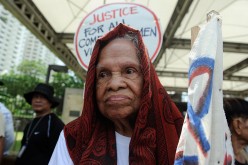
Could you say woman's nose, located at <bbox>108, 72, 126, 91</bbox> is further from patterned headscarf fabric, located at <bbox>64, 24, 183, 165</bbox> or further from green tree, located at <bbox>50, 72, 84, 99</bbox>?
green tree, located at <bbox>50, 72, 84, 99</bbox>

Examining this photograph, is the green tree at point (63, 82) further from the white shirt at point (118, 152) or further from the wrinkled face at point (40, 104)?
the white shirt at point (118, 152)

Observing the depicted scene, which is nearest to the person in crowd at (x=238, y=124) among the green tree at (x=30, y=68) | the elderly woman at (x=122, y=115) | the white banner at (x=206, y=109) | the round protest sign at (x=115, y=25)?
the round protest sign at (x=115, y=25)

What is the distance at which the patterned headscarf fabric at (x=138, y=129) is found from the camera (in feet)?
3.26

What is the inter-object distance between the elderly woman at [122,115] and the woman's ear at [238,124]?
40.3 inches

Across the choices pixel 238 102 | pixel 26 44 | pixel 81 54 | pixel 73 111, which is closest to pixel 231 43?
pixel 73 111

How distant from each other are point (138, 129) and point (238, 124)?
121 centimetres

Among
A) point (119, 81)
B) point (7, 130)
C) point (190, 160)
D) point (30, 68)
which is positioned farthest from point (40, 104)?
point (30, 68)

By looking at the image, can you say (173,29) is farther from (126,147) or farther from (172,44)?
(126,147)

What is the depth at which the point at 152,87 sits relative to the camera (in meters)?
1.08

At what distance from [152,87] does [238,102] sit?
1173mm

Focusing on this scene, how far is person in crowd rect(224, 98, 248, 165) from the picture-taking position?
1913 millimetres

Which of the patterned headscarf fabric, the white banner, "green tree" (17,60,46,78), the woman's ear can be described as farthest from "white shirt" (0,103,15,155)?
"green tree" (17,60,46,78)

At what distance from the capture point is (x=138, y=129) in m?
1.01

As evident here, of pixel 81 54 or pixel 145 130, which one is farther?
pixel 81 54
